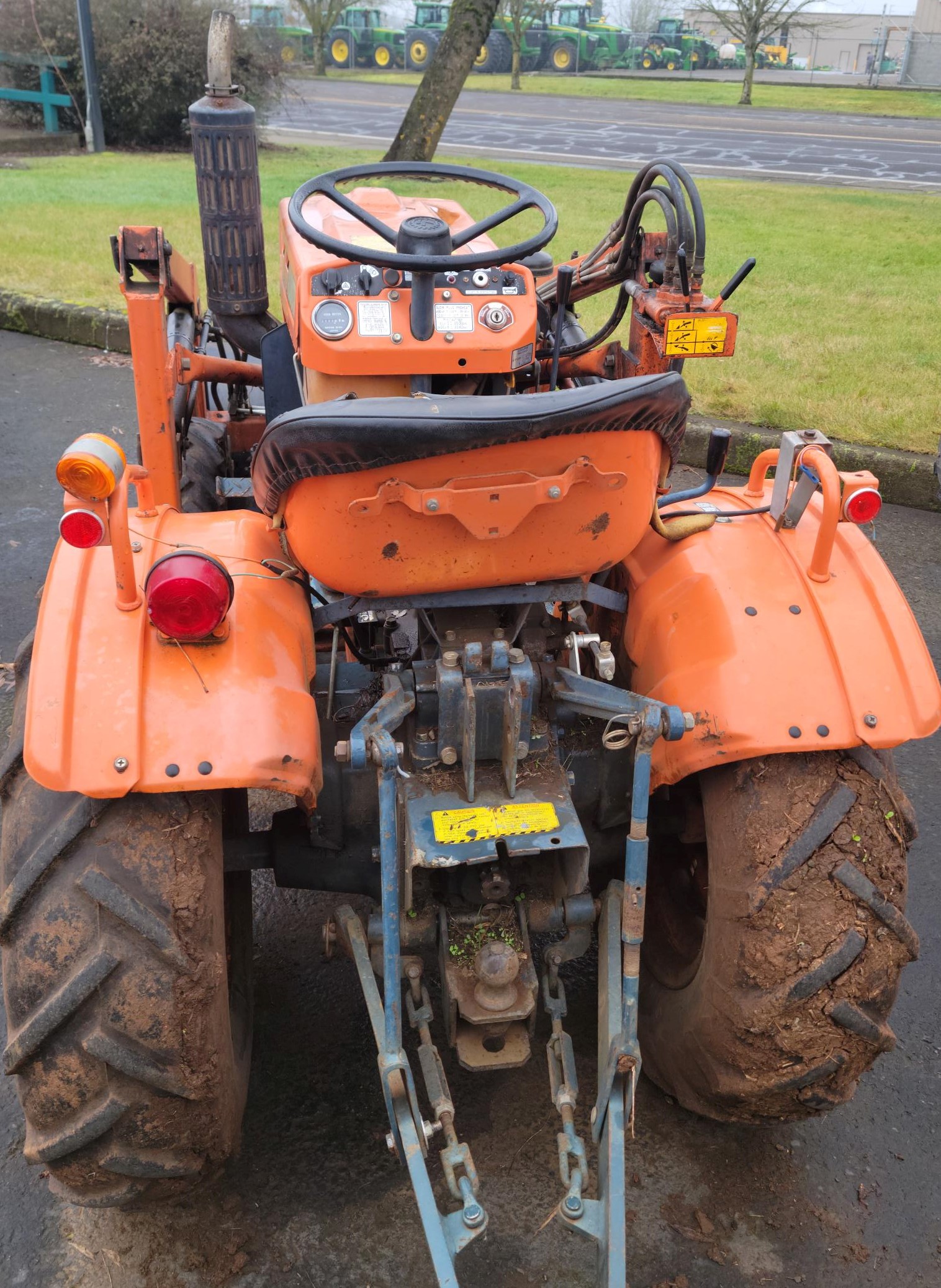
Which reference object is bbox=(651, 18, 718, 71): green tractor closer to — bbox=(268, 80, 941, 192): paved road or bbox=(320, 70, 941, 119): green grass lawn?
bbox=(320, 70, 941, 119): green grass lawn

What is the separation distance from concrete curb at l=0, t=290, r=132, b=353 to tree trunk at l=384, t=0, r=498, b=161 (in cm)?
442

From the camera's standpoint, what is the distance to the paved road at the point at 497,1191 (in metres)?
2.28

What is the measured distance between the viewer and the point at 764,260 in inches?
403

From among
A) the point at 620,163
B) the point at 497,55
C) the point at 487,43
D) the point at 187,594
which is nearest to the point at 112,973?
the point at 187,594

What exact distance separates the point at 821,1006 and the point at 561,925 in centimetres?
53

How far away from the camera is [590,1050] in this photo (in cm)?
278

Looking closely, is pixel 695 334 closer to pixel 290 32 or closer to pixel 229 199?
pixel 229 199

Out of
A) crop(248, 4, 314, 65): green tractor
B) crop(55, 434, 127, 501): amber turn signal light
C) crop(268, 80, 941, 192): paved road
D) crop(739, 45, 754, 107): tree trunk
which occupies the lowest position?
crop(268, 80, 941, 192): paved road

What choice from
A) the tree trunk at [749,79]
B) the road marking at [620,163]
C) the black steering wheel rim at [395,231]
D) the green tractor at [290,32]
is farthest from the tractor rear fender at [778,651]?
the green tractor at [290,32]

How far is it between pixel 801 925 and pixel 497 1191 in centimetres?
92

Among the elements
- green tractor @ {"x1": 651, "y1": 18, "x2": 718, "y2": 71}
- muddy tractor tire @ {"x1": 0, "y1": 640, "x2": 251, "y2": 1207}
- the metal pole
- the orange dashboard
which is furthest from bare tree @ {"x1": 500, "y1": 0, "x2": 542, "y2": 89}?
muddy tractor tire @ {"x1": 0, "y1": 640, "x2": 251, "y2": 1207}

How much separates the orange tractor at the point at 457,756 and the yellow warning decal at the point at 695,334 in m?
0.28

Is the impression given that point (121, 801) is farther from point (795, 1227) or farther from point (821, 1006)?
point (795, 1227)

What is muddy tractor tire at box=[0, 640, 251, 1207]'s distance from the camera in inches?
77.2
